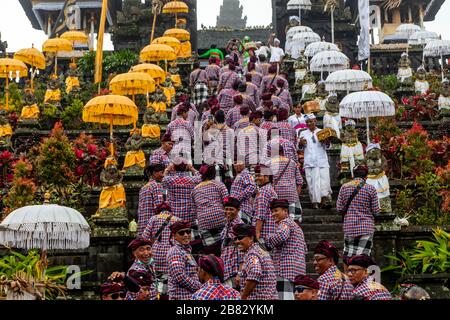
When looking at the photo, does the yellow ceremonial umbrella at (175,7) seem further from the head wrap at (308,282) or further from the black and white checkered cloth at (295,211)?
the head wrap at (308,282)

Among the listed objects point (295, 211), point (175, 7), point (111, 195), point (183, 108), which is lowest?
point (295, 211)

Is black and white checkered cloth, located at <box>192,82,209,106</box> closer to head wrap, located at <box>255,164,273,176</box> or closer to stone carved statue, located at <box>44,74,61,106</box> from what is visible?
stone carved statue, located at <box>44,74,61,106</box>

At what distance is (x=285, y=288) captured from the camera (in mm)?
9500

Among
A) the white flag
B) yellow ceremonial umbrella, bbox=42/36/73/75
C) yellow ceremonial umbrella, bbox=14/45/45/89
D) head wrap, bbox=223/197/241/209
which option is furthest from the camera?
yellow ceremonial umbrella, bbox=42/36/73/75

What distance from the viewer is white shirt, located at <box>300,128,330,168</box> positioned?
13.9 metres

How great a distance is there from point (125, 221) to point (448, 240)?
4.70 m

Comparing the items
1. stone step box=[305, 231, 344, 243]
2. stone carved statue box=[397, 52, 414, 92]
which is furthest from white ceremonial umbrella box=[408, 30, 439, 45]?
stone step box=[305, 231, 344, 243]

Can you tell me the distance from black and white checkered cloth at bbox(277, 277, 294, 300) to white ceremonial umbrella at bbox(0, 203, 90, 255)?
2587 millimetres

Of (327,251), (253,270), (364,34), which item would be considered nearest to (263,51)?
(364,34)

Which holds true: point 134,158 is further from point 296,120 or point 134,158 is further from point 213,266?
point 213,266

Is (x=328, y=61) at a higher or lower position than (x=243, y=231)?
higher

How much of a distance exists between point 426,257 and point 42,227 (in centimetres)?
528
